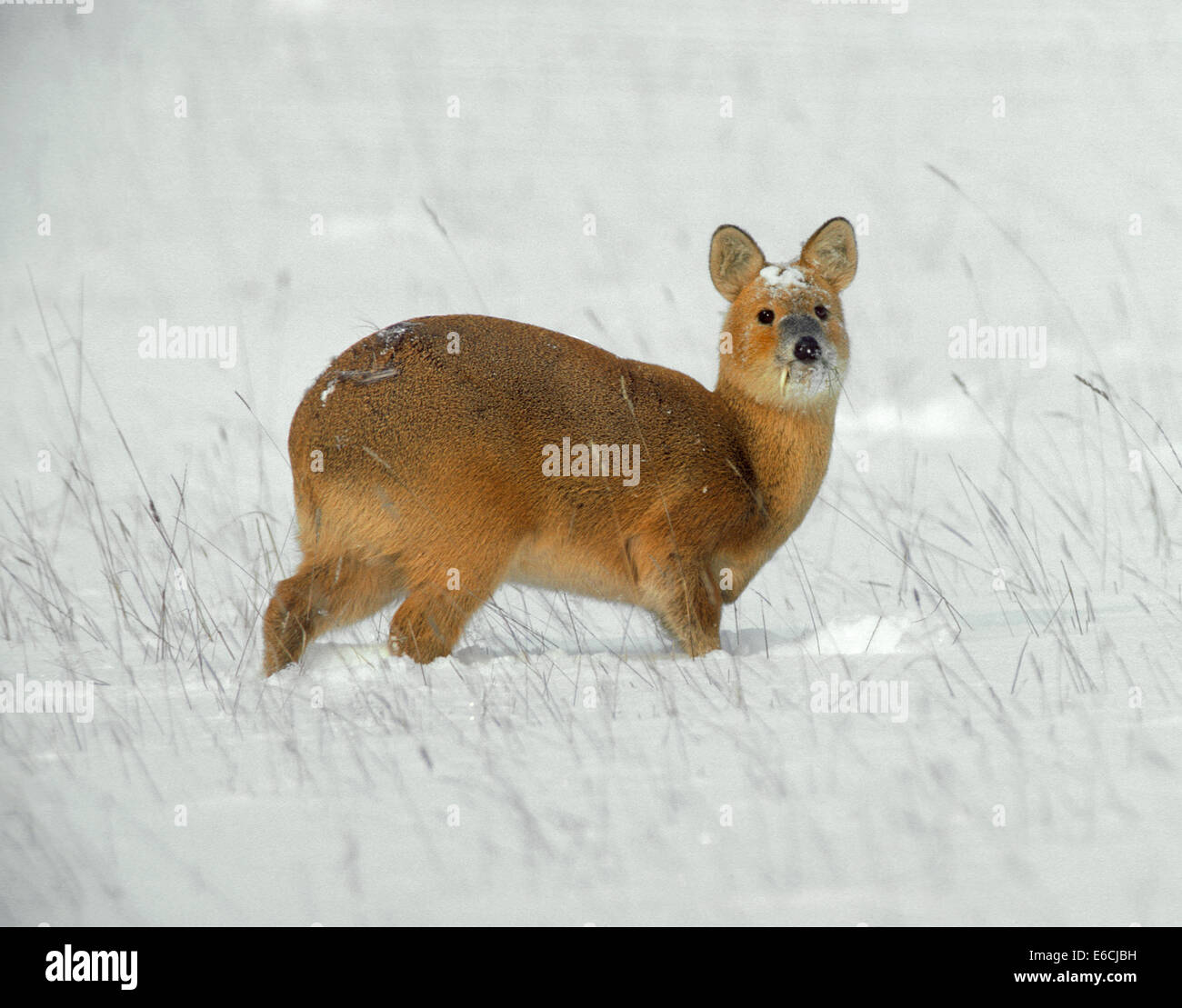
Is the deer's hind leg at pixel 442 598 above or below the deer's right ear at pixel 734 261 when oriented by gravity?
below

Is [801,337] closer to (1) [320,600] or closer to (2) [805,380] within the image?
(2) [805,380]

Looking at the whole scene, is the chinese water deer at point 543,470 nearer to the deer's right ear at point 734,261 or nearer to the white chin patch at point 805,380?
the white chin patch at point 805,380

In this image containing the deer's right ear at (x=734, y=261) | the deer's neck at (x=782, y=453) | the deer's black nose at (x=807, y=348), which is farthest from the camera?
the deer's right ear at (x=734, y=261)

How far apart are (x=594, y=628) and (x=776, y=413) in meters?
1.65

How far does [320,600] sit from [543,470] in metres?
1.00

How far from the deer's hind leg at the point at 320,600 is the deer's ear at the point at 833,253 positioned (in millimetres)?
2283

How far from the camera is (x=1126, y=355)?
10.8 metres

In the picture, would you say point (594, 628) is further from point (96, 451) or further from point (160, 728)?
point (96, 451)

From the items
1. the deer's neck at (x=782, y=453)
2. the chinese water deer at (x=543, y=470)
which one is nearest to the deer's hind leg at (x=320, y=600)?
the chinese water deer at (x=543, y=470)

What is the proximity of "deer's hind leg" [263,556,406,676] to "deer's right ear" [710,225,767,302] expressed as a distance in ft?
6.33

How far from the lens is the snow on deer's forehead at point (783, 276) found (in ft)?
18.9

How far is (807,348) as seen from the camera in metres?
5.53

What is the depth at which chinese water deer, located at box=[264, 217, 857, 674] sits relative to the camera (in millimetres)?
5211
